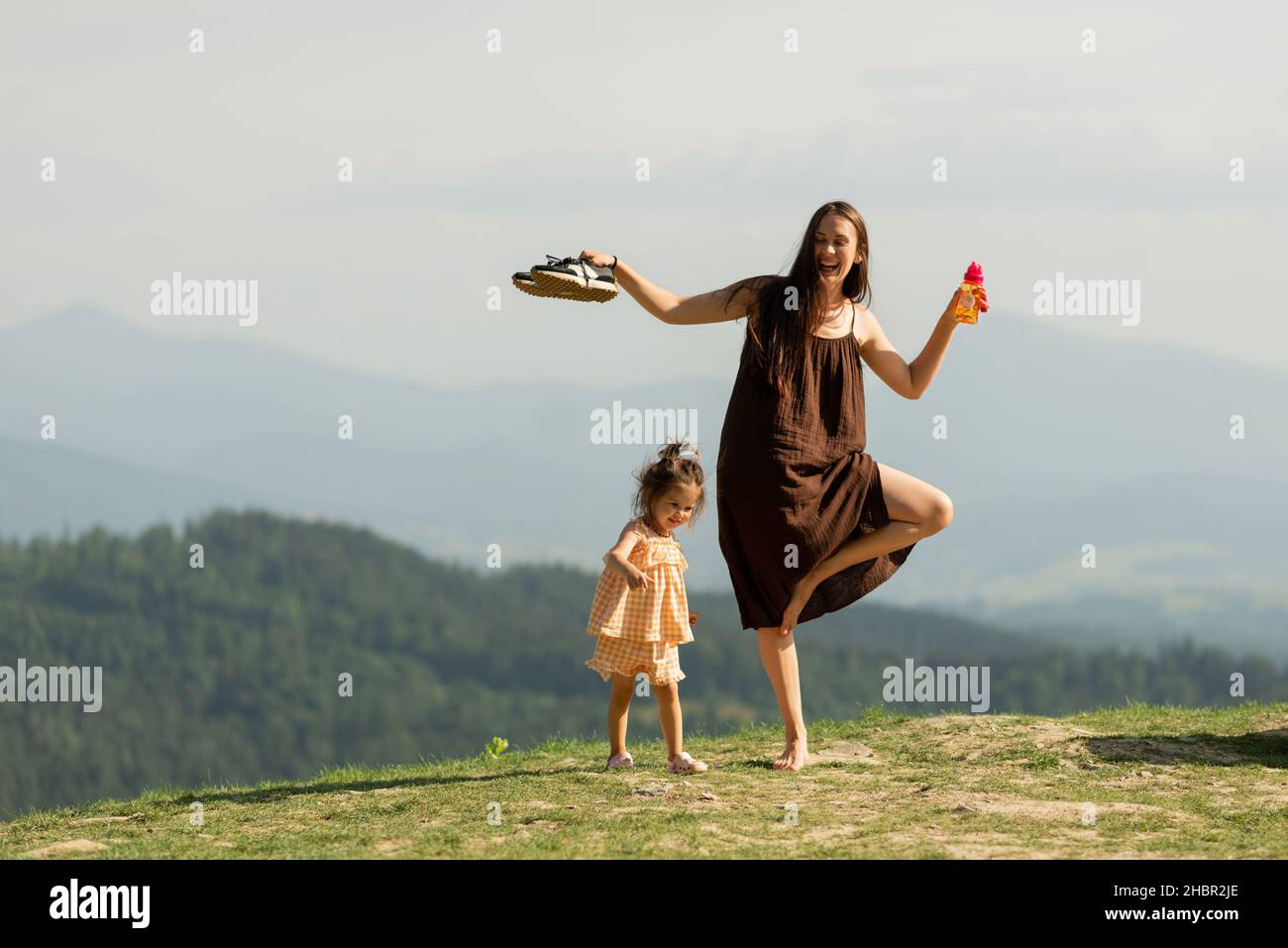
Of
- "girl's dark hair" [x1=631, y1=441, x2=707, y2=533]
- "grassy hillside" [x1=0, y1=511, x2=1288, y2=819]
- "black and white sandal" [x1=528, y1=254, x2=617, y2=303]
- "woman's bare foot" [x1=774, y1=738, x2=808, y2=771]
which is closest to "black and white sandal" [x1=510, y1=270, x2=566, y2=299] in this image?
"black and white sandal" [x1=528, y1=254, x2=617, y2=303]

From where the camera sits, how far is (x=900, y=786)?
6.92m

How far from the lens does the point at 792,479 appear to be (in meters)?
7.16

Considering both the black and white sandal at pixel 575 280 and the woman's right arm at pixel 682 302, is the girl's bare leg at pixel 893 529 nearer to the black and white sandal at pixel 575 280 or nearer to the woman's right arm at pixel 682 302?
the woman's right arm at pixel 682 302

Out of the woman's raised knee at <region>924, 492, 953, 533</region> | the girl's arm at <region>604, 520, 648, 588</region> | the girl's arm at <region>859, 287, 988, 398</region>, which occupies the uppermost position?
the girl's arm at <region>859, 287, 988, 398</region>

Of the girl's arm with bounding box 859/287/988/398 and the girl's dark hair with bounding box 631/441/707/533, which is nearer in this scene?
the girl's dark hair with bounding box 631/441/707/533

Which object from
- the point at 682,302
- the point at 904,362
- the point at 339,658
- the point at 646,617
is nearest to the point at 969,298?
the point at 904,362

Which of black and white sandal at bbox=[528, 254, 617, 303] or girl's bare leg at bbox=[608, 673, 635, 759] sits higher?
black and white sandal at bbox=[528, 254, 617, 303]

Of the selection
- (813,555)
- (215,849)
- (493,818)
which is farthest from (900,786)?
(215,849)

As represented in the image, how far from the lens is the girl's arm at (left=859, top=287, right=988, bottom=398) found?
736cm

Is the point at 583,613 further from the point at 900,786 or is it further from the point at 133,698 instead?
the point at 900,786

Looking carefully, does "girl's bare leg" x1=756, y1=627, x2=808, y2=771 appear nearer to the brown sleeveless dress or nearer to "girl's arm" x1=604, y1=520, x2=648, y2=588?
the brown sleeveless dress

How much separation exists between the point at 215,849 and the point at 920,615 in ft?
301

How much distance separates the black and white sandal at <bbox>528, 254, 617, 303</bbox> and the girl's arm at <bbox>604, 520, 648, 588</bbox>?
1.02 metres

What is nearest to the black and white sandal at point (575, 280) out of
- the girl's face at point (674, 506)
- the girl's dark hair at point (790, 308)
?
the girl's dark hair at point (790, 308)
